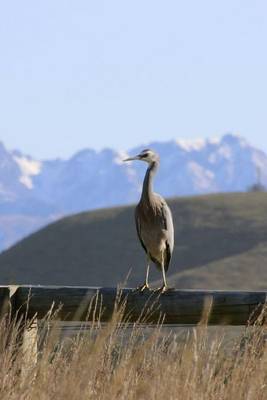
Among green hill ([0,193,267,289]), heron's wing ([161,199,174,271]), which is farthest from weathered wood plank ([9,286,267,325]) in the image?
green hill ([0,193,267,289])

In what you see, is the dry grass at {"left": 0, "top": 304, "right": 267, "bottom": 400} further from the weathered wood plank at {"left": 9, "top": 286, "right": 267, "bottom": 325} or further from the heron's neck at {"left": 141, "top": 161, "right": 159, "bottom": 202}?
the heron's neck at {"left": 141, "top": 161, "right": 159, "bottom": 202}

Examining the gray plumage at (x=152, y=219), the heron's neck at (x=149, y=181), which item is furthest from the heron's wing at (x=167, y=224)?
the heron's neck at (x=149, y=181)

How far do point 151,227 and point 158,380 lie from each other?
541 cm

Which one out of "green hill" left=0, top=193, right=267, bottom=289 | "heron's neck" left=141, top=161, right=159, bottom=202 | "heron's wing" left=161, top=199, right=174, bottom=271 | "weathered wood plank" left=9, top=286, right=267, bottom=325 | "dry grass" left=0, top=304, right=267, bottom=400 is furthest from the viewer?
"green hill" left=0, top=193, right=267, bottom=289

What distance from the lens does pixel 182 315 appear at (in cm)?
800

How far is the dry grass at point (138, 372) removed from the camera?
624 cm

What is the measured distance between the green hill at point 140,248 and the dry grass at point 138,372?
238ft

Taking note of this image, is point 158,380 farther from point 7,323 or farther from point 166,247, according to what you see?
point 166,247

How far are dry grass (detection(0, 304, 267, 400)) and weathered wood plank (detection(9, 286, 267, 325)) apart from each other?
0.88ft

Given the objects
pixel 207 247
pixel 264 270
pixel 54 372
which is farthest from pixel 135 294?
pixel 207 247

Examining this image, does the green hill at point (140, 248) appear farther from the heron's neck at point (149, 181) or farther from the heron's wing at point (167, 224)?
the heron's neck at point (149, 181)

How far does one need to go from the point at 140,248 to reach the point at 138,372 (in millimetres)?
90969

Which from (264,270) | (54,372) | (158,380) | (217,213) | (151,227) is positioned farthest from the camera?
(217,213)

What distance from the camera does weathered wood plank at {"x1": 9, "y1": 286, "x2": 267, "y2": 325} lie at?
7.89m
